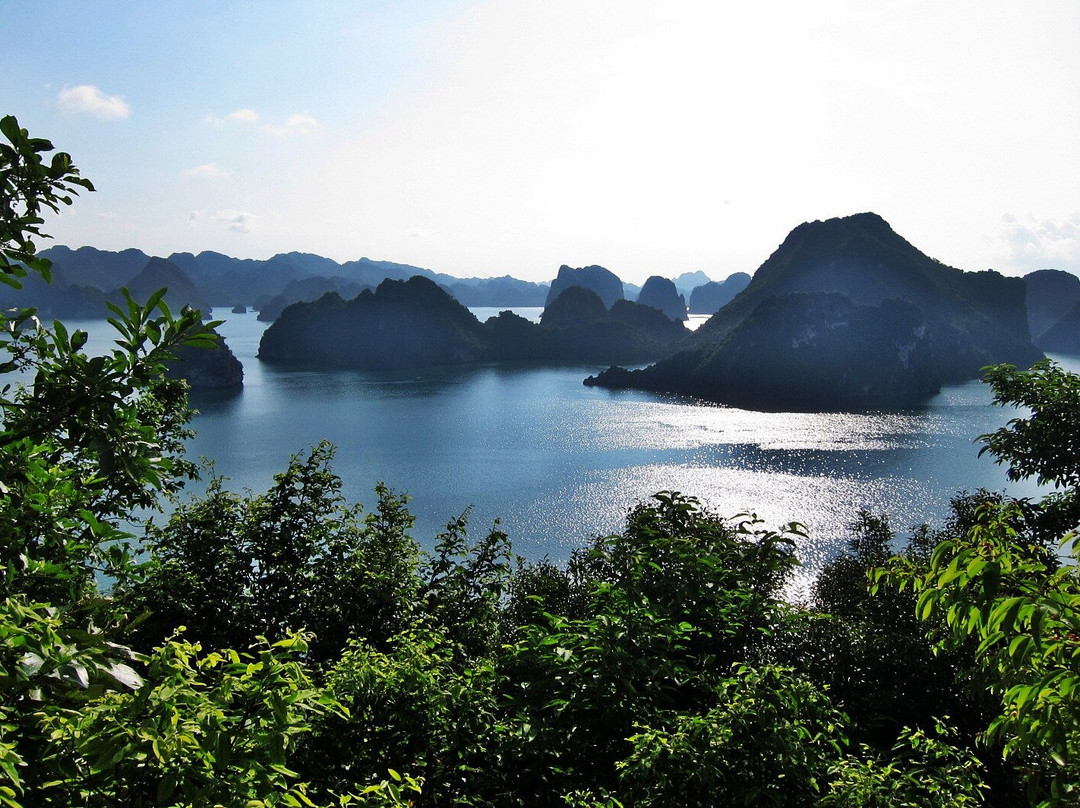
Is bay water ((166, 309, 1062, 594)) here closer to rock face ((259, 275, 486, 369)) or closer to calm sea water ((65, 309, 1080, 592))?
calm sea water ((65, 309, 1080, 592))

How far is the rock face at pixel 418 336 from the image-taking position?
518ft

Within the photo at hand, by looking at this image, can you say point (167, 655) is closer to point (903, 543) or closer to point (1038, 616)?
point (1038, 616)

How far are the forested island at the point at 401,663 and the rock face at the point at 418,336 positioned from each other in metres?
143

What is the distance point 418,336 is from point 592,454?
4286 inches

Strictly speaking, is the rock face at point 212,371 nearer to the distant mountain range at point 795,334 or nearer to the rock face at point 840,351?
the distant mountain range at point 795,334

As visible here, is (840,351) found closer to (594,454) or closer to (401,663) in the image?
(594,454)

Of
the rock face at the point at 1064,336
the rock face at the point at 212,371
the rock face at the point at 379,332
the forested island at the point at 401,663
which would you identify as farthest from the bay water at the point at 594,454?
the rock face at the point at 1064,336

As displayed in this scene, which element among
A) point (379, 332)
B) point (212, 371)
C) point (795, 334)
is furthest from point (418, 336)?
point (795, 334)

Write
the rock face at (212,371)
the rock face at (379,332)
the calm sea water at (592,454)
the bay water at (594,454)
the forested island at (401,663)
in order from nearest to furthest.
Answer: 1. the forested island at (401,663)
2. the bay water at (594,454)
3. the calm sea water at (592,454)
4. the rock face at (212,371)
5. the rock face at (379,332)

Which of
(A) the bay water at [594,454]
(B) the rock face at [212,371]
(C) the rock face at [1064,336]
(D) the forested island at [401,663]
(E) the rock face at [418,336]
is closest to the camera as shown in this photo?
(D) the forested island at [401,663]

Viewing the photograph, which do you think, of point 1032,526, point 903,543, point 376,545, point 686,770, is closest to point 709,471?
point 903,543

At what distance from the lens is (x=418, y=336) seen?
164 metres

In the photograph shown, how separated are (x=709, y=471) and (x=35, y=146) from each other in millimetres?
58439

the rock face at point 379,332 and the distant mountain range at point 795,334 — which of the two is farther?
the rock face at point 379,332
